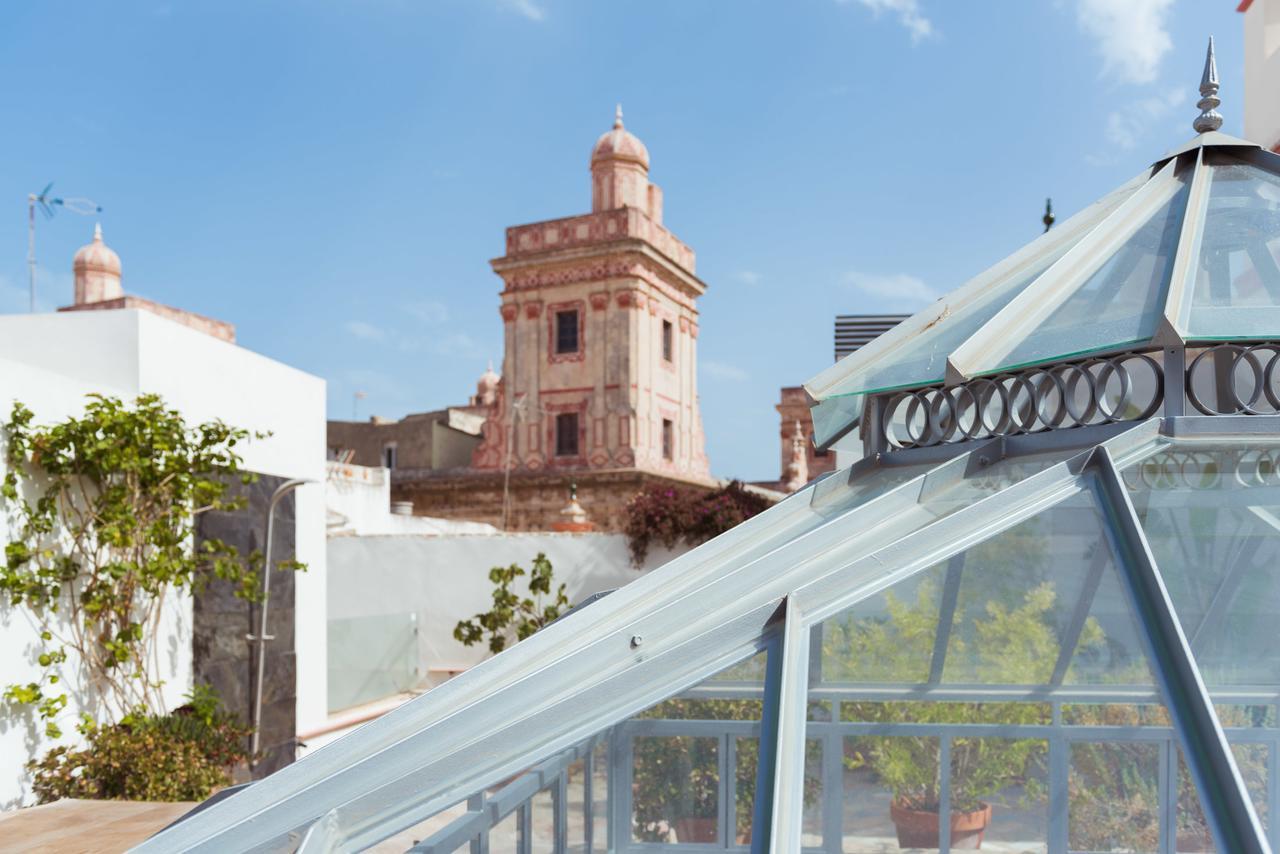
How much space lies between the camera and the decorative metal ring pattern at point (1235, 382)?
79.6 inches

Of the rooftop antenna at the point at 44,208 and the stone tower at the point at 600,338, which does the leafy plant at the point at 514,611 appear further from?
the stone tower at the point at 600,338

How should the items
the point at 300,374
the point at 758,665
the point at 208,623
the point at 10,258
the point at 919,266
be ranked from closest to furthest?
the point at 758,665 < the point at 208,623 < the point at 300,374 < the point at 919,266 < the point at 10,258

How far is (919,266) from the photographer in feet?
29.6

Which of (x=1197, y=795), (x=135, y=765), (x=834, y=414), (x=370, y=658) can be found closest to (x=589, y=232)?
(x=370, y=658)

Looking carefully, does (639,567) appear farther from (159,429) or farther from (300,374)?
(159,429)

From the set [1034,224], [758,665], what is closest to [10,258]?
[1034,224]

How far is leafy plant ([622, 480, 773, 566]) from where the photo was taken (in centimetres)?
976

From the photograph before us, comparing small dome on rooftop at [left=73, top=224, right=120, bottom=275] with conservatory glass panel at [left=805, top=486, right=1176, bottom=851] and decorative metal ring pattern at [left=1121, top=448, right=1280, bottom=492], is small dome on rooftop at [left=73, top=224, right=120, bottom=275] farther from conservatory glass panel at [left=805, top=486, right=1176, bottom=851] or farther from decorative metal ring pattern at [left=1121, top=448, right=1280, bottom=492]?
decorative metal ring pattern at [left=1121, top=448, right=1280, bottom=492]

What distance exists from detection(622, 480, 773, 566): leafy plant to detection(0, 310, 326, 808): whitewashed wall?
3.33m

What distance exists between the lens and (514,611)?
30.6 ft

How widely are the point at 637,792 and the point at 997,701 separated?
2.69ft

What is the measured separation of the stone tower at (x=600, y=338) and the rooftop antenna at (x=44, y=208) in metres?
7.76

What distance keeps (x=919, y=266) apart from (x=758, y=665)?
796cm

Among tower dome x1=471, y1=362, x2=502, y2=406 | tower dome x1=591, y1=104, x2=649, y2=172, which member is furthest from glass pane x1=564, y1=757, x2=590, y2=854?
tower dome x1=471, y1=362, x2=502, y2=406
